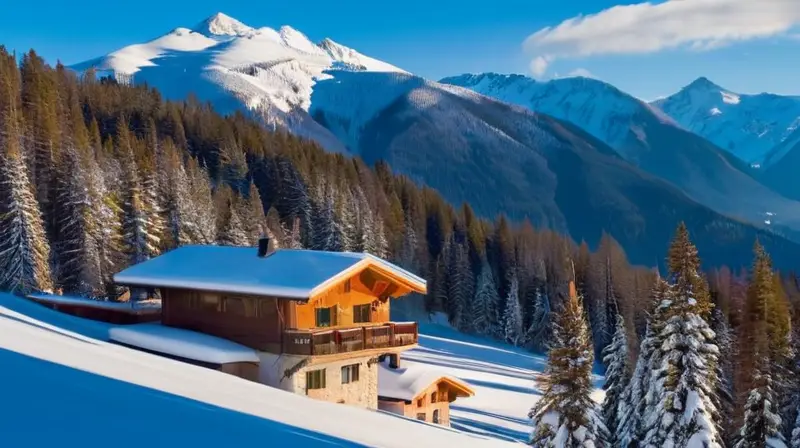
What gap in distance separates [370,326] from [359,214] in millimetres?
67268

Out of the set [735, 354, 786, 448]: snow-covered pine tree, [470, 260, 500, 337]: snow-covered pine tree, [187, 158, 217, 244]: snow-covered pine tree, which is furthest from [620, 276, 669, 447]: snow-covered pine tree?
[470, 260, 500, 337]: snow-covered pine tree

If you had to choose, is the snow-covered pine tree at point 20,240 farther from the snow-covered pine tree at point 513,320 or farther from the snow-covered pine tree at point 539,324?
the snow-covered pine tree at point 539,324

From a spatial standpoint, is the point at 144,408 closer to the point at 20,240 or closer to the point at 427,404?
the point at 427,404

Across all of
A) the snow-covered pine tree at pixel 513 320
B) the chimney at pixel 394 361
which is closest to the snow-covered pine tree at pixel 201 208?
the chimney at pixel 394 361

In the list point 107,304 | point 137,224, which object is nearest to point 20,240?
point 137,224

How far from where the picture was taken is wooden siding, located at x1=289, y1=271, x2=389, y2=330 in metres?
29.2

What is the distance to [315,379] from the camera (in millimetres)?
29469

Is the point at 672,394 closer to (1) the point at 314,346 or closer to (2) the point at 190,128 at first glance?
(1) the point at 314,346

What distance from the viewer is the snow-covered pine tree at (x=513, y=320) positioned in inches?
3949

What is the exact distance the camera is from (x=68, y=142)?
74938 mm

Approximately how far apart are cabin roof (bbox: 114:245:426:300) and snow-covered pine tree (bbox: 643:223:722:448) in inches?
374

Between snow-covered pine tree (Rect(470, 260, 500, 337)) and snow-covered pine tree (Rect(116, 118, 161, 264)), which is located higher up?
snow-covered pine tree (Rect(116, 118, 161, 264))

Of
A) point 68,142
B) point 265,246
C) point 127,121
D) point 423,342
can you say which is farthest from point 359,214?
point 265,246

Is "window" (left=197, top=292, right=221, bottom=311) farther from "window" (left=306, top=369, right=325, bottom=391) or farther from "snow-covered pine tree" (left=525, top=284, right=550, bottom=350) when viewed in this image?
"snow-covered pine tree" (left=525, top=284, right=550, bottom=350)
